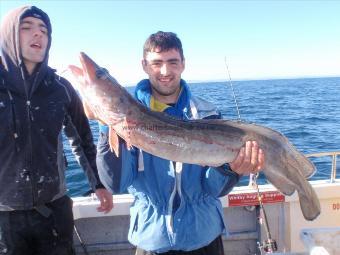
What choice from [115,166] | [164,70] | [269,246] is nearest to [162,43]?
[164,70]

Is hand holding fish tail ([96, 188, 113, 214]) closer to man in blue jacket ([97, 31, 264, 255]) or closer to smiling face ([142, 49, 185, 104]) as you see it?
man in blue jacket ([97, 31, 264, 255])

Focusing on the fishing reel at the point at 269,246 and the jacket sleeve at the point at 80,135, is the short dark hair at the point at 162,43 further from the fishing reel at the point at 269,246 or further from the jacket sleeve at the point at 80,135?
the fishing reel at the point at 269,246

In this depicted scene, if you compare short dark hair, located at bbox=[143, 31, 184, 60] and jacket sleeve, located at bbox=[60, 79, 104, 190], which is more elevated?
short dark hair, located at bbox=[143, 31, 184, 60]

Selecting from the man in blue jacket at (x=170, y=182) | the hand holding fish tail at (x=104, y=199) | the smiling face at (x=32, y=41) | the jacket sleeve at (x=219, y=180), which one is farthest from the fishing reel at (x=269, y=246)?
the smiling face at (x=32, y=41)

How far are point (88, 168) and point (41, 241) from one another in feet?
2.96

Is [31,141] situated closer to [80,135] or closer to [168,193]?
[80,135]

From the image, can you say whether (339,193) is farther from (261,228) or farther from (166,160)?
(166,160)

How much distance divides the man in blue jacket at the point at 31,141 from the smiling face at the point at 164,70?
1035mm

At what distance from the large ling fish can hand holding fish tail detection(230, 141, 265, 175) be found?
0.05 m

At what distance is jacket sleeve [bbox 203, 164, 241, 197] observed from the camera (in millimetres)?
3330

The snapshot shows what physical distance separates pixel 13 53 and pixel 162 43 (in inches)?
59.3

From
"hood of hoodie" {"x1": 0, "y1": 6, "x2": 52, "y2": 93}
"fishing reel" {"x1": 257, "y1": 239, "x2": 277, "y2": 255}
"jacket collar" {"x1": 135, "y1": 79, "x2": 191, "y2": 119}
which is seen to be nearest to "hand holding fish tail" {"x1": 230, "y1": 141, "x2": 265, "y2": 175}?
"jacket collar" {"x1": 135, "y1": 79, "x2": 191, "y2": 119}

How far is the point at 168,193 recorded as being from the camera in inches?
130

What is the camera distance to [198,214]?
3297mm
